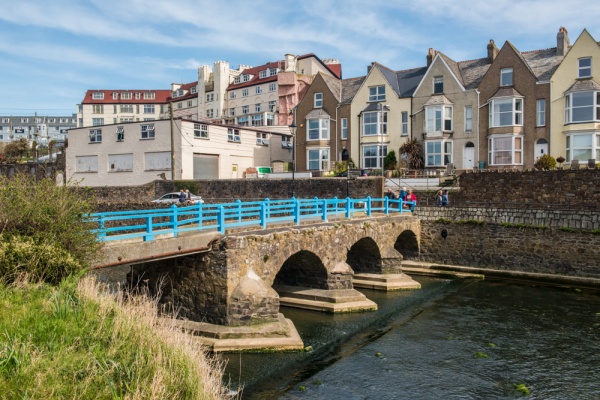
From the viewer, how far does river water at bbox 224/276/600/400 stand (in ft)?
42.7

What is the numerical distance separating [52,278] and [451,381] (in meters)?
10.3

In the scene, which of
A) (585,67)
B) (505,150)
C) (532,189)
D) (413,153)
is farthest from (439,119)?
(532,189)

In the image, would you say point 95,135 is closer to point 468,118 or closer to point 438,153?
point 438,153

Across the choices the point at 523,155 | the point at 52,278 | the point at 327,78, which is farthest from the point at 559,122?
the point at 52,278

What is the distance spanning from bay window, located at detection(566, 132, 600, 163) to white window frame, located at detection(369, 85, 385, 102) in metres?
16.4

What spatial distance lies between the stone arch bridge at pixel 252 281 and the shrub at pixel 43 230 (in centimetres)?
124

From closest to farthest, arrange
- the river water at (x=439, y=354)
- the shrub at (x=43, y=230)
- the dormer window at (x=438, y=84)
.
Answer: the shrub at (x=43, y=230)
the river water at (x=439, y=354)
the dormer window at (x=438, y=84)

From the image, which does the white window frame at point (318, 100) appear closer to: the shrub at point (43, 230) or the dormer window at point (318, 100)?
the dormer window at point (318, 100)

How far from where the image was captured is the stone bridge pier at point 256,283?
1591 centimetres

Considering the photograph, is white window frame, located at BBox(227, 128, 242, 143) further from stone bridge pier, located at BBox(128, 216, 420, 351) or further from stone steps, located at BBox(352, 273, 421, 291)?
stone bridge pier, located at BBox(128, 216, 420, 351)

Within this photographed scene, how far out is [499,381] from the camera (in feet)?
44.7

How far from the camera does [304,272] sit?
21.7 metres

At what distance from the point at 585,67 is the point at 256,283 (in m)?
34.3

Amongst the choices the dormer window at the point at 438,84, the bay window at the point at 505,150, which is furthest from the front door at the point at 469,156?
the dormer window at the point at 438,84
